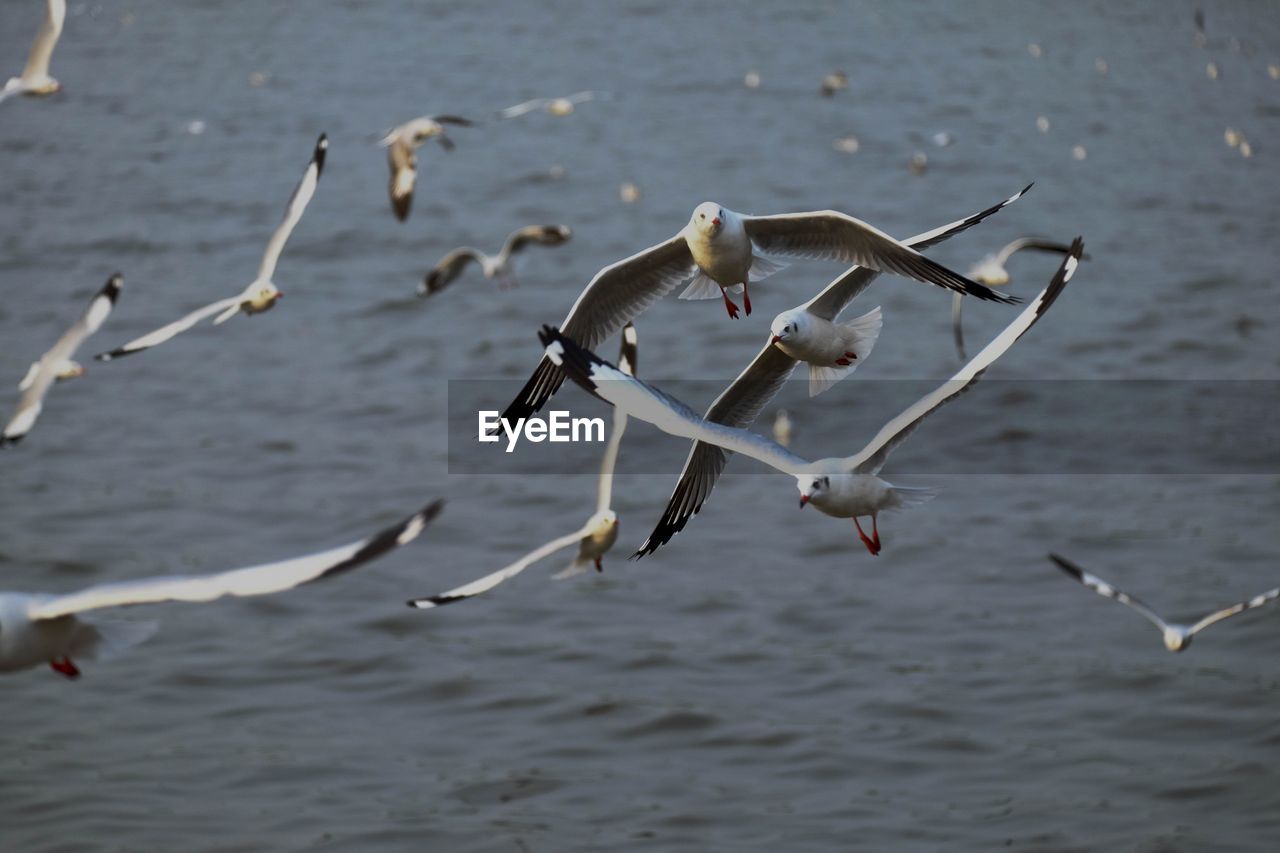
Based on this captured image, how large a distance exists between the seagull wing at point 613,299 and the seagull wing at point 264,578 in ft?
6.52

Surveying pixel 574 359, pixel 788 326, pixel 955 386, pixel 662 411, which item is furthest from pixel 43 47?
pixel 955 386

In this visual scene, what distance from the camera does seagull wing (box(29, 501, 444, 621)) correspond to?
497cm

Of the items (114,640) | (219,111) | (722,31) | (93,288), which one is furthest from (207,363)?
(722,31)

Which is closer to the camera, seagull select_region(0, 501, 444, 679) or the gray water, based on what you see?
seagull select_region(0, 501, 444, 679)

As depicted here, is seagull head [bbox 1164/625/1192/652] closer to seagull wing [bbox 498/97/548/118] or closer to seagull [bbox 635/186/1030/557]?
seagull [bbox 635/186/1030/557]

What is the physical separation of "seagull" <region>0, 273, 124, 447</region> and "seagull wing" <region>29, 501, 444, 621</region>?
14.2ft

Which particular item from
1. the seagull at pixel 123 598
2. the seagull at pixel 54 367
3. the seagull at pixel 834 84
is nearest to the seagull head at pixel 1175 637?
the seagull at pixel 54 367

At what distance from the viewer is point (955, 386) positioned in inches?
238

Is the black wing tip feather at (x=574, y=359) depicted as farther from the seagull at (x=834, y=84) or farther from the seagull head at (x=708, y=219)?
the seagull at (x=834, y=84)

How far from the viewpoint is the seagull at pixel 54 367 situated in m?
9.25

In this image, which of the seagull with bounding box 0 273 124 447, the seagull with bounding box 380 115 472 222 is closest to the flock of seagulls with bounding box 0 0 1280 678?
the seagull with bounding box 0 273 124 447

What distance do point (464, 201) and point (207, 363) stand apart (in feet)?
21.9

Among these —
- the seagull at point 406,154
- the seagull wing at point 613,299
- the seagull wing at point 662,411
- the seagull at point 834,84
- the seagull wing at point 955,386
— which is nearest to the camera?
the seagull wing at point 662,411

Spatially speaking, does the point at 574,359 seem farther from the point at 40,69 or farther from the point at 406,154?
the point at 406,154
